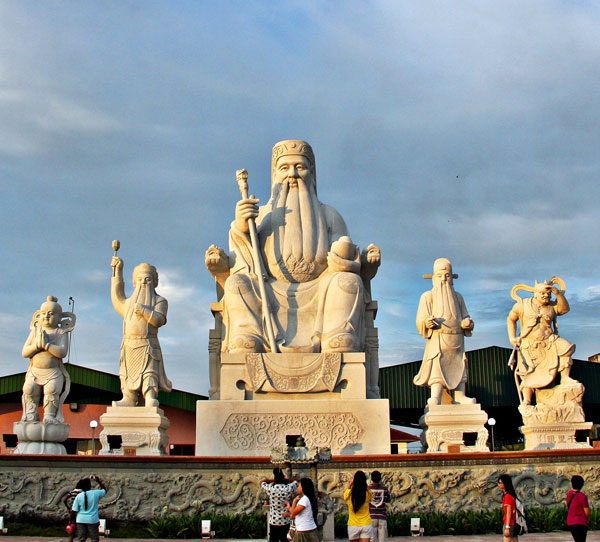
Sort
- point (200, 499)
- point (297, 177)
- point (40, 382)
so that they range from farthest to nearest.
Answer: point (297, 177) < point (40, 382) < point (200, 499)

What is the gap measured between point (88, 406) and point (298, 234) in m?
10.8

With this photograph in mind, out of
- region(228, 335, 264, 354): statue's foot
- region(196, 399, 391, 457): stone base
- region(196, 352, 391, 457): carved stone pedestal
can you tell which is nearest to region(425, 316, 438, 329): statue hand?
region(196, 352, 391, 457): carved stone pedestal

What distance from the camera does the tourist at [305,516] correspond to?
5.85m

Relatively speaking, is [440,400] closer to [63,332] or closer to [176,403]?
[63,332]

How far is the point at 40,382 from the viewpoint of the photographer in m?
10.7

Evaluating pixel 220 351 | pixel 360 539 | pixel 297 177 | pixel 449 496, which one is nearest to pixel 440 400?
pixel 449 496

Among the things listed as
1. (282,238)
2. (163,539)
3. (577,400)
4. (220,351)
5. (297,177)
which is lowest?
(163,539)

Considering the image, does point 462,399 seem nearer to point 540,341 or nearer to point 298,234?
point 540,341

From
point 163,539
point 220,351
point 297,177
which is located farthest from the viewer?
point 297,177

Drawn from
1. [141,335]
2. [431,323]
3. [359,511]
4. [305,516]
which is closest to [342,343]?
[431,323]

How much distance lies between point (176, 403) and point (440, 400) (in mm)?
9527

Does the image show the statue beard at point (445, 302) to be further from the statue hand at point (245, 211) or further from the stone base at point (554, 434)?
the statue hand at point (245, 211)

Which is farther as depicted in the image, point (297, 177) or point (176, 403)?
point (176, 403)

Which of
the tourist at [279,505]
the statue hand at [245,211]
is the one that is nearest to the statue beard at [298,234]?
the statue hand at [245,211]
